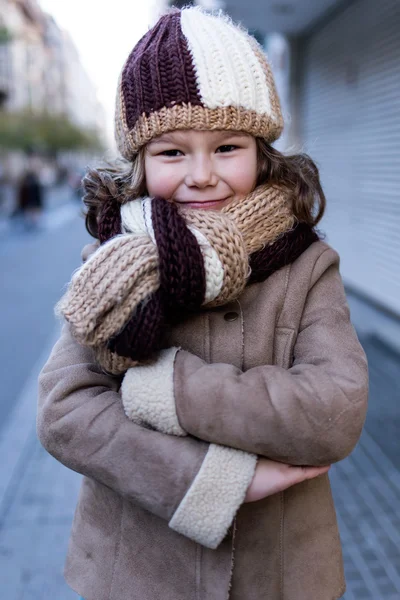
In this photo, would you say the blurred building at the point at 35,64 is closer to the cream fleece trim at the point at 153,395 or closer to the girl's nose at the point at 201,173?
the girl's nose at the point at 201,173

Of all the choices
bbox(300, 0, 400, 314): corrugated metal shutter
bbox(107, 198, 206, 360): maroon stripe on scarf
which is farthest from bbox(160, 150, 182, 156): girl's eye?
bbox(300, 0, 400, 314): corrugated metal shutter

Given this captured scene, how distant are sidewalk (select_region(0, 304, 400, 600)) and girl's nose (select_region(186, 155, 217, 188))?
7.13 ft

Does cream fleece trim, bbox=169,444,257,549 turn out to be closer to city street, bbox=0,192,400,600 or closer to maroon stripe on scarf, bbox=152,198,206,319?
maroon stripe on scarf, bbox=152,198,206,319

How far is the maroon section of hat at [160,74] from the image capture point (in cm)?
131

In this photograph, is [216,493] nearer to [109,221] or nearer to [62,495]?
[109,221]

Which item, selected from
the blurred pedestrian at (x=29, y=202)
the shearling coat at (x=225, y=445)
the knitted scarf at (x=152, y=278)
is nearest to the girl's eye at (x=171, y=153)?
the knitted scarf at (x=152, y=278)

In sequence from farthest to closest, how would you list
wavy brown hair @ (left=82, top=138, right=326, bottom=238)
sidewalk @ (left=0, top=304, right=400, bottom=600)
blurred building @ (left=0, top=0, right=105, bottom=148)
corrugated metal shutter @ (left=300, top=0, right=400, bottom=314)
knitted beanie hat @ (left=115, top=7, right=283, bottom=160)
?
1. blurred building @ (left=0, top=0, right=105, bottom=148)
2. corrugated metal shutter @ (left=300, top=0, right=400, bottom=314)
3. sidewalk @ (left=0, top=304, right=400, bottom=600)
4. wavy brown hair @ (left=82, top=138, right=326, bottom=238)
5. knitted beanie hat @ (left=115, top=7, right=283, bottom=160)

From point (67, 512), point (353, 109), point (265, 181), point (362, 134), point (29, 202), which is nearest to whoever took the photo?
point (265, 181)

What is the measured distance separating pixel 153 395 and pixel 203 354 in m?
0.22

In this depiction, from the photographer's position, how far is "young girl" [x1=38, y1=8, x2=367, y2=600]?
116 cm

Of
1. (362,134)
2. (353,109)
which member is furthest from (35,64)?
(362,134)

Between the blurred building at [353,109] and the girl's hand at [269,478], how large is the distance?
4.95m

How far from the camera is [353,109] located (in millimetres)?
7688

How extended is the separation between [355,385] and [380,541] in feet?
7.10
